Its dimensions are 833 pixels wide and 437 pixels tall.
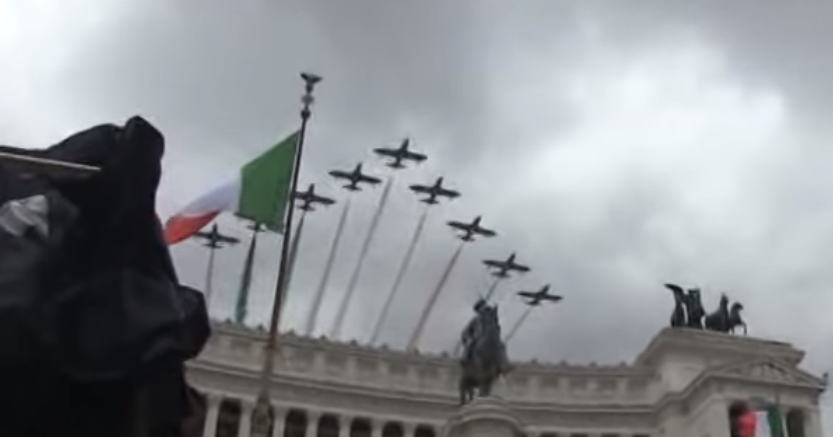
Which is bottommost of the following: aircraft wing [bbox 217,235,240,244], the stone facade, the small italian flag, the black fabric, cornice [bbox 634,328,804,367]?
the black fabric

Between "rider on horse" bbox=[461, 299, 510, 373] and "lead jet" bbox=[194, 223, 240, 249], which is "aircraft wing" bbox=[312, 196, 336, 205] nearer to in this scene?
"lead jet" bbox=[194, 223, 240, 249]

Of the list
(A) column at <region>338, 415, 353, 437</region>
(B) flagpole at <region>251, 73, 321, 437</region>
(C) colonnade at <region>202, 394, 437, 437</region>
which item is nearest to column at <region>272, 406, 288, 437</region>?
(C) colonnade at <region>202, 394, 437, 437</region>


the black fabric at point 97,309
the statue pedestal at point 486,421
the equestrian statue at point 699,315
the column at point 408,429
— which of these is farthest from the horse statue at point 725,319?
the black fabric at point 97,309

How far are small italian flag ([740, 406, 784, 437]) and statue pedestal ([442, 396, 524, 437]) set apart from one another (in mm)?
27701

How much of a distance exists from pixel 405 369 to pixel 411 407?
2937 mm

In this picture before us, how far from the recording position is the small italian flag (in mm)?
65188

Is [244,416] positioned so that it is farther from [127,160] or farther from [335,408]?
[127,160]

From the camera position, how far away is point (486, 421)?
40.3 meters

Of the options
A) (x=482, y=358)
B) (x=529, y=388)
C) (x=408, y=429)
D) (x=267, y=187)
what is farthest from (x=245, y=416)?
(x=267, y=187)

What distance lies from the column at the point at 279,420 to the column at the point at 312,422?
4.53 feet

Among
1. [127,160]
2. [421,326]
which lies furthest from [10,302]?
[421,326]

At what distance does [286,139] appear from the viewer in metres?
32.7

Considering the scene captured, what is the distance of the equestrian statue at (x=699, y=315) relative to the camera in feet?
268

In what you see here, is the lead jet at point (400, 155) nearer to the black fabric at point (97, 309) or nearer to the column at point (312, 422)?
the column at point (312, 422)
